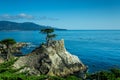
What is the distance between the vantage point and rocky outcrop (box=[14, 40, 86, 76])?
75.0 metres

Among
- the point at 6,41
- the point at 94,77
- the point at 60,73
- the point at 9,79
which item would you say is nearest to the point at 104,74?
the point at 94,77

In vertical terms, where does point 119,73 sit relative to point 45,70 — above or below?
above

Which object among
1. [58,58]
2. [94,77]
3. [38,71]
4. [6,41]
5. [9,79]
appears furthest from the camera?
[6,41]

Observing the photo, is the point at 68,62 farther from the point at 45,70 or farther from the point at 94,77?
the point at 94,77

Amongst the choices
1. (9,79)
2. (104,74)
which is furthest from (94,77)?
(9,79)

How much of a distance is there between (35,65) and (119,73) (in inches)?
1334

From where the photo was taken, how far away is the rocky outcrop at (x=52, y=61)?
7500 cm

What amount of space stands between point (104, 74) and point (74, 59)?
3548 cm

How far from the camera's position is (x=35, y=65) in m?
75.5

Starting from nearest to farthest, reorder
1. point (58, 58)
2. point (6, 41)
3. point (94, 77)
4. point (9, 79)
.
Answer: point (9, 79) < point (94, 77) < point (58, 58) < point (6, 41)

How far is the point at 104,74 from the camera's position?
46.0m

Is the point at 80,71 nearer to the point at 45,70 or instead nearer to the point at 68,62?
the point at 68,62

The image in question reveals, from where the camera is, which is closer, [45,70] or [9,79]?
[9,79]

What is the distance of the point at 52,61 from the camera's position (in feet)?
250
